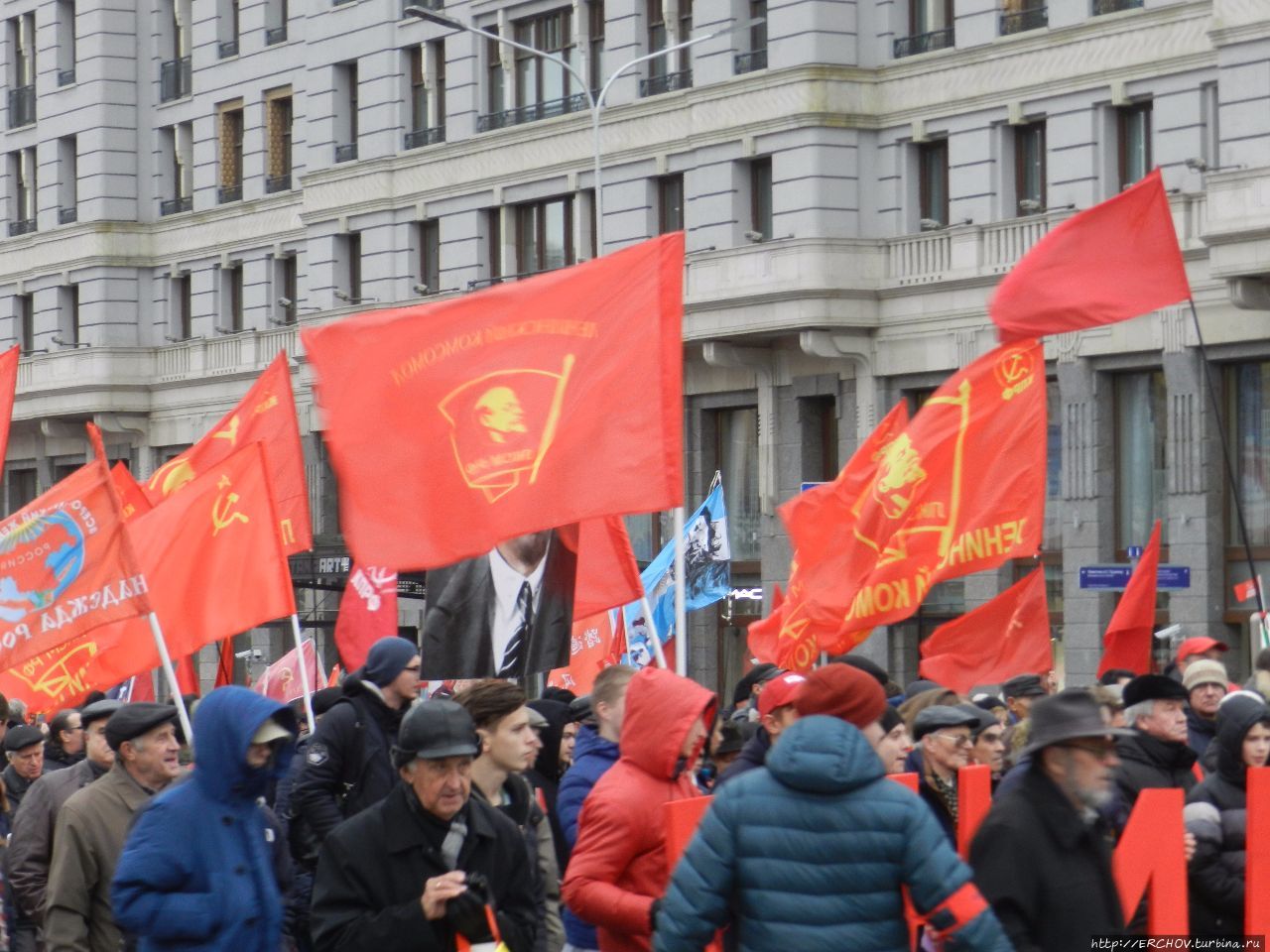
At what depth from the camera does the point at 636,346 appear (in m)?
11.9

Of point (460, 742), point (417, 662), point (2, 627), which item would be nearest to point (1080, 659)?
point (2, 627)


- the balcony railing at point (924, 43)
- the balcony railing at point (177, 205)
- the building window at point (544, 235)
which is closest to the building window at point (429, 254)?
the building window at point (544, 235)

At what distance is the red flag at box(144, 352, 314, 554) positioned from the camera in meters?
19.0

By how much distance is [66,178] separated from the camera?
51.2 m

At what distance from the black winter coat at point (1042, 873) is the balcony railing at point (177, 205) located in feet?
143

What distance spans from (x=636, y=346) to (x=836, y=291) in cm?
2121

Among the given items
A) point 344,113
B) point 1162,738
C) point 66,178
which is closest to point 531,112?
point 344,113

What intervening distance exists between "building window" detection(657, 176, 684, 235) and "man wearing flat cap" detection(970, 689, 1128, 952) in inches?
1181

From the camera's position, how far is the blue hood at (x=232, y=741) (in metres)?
6.98

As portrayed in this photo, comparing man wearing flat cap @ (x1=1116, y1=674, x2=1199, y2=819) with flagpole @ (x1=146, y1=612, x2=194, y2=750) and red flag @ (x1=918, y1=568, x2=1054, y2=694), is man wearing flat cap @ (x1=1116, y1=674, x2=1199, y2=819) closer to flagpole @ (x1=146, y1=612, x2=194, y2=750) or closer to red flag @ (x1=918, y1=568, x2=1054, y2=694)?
flagpole @ (x1=146, y1=612, x2=194, y2=750)

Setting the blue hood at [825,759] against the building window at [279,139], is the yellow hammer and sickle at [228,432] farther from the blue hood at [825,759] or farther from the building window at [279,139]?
the building window at [279,139]

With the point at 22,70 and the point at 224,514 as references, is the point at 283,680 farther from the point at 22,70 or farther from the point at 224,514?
the point at 22,70

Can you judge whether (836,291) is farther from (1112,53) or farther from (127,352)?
(127,352)

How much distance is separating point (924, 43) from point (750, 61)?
2.74 meters
